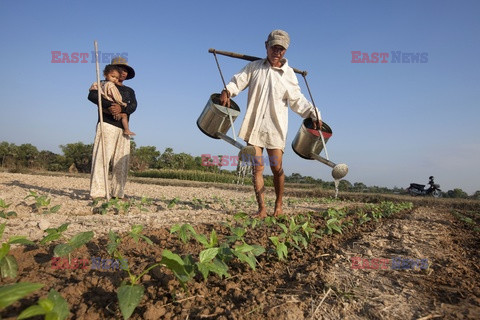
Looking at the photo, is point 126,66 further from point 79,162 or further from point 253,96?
point 79,162

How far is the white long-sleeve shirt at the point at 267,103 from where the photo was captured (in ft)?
11.8

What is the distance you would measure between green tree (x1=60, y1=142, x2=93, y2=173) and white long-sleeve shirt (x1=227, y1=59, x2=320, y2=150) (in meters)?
26.6

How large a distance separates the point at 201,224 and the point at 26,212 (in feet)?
5.95

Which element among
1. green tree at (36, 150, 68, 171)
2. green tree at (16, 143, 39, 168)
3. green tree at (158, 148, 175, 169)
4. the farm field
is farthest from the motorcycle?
green tree at (16, 143, 39, 168)

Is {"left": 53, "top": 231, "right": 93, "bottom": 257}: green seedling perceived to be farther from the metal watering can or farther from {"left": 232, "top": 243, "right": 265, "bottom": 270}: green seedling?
the metal watering can

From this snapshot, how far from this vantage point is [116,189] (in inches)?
169

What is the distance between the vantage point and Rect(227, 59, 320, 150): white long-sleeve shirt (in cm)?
359

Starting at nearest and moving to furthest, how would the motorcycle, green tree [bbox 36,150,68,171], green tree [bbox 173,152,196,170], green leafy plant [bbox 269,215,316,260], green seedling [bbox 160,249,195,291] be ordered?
green seedling [bbox 160,249,195,291], green leafy plant [bbox 269,215,316,260], the motorcycle, green tree [bbox 36,150,68,171], green tree [bbox 173,152,196,170]

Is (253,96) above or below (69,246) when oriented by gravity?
above

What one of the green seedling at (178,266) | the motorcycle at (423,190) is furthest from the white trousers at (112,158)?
the motorcycle at (423,190)

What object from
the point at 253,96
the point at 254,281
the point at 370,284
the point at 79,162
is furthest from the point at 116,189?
the point at 79,162

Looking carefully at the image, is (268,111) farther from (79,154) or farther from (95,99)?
(79,154)

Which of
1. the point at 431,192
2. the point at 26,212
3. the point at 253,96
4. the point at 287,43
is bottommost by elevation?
the point at 431,192

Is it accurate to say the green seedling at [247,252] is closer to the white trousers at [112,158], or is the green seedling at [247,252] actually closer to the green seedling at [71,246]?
the green seedling at [71,246]
